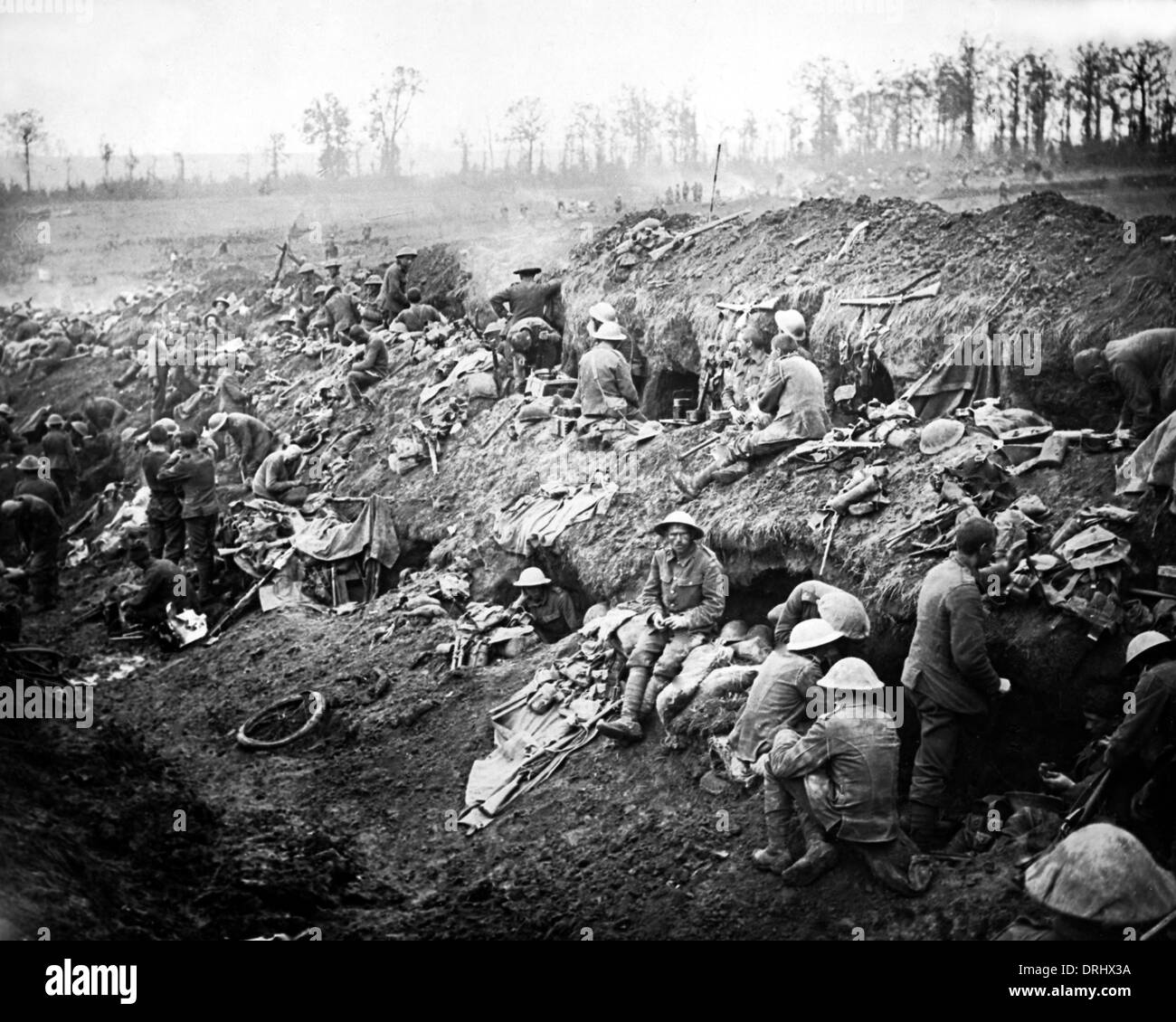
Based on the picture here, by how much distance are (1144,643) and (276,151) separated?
759cm

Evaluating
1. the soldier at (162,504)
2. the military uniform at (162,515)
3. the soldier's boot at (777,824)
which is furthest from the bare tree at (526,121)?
the soldier's boot at (777,824)

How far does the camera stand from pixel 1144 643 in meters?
6.81

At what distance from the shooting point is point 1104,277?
30.1 ft

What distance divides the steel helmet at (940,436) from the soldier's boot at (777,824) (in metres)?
2.55

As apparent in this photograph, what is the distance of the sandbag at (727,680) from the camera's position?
8.01 metres

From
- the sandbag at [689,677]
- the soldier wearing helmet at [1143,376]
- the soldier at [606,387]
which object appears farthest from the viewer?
the soldier at [606,387]

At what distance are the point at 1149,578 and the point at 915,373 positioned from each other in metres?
2.89

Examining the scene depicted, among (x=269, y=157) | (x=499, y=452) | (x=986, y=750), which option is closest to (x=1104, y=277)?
(x=986, y=750)

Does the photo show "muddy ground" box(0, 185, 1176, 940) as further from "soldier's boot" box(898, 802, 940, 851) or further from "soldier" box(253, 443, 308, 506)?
"soldier" box(253, 443, 308, 506)

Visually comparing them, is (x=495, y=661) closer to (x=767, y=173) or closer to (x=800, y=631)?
(x=800, y=631)

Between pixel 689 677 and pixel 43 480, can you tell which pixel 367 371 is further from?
pixel 689 677

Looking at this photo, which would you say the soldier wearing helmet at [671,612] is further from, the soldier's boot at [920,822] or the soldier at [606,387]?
the soldier at [606,387]

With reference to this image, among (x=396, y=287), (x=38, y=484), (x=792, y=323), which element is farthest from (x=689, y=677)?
(x=396, y=287)

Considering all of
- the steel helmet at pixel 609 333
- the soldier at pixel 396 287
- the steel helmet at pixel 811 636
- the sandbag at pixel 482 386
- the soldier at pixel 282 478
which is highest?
the soldier at pixel 396 287
